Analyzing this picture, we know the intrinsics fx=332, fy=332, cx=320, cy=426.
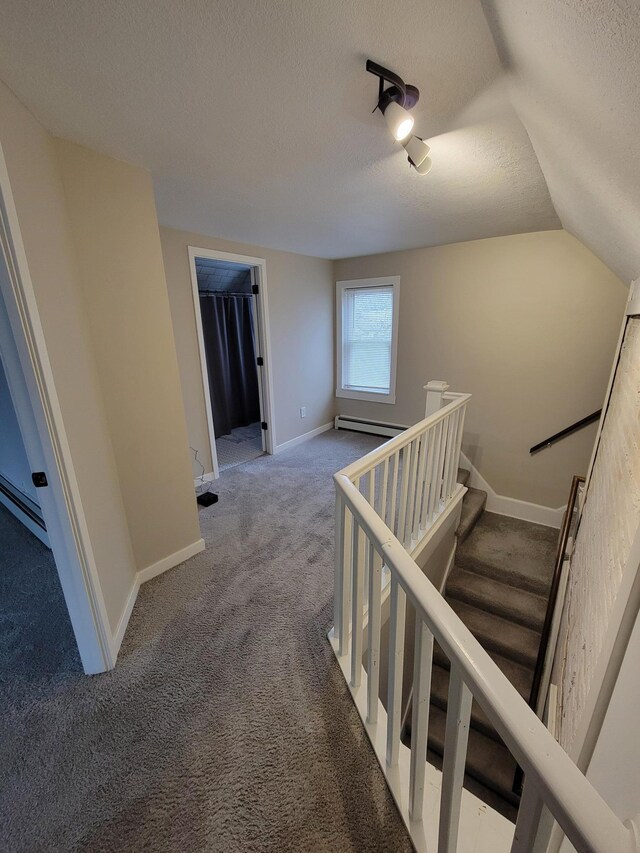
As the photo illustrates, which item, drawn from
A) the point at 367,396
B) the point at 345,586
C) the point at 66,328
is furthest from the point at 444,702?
the point at 66,328

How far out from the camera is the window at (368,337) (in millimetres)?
3996

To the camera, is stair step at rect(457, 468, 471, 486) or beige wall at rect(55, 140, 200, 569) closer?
beige wall at rect(55, 140, 200, 569)

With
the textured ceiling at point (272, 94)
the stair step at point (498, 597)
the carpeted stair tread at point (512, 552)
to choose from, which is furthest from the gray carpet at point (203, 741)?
the textured ceiling at point (272, 94)

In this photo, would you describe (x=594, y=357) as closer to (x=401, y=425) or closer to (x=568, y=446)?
(x=568, y=446)

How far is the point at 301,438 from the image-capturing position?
429 centimetres

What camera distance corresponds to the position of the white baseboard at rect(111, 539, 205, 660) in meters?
1.54

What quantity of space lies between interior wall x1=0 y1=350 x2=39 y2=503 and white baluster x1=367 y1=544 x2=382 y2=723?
2.20 m

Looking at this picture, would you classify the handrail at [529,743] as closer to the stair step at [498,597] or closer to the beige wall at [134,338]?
the beige wall at [134,338]

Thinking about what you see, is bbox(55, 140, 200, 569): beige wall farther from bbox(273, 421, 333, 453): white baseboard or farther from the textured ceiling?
bbox(273, 421, 333, 453): white baseboard

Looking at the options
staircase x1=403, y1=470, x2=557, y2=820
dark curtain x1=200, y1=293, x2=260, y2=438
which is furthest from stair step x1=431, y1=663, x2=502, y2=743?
dark curtain x1=200, y1=293, x2=260, y2=438

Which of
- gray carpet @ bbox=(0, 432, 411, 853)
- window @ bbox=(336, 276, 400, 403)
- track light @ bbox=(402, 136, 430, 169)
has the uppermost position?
track light @ bbox=(402, 136, 430, 169)

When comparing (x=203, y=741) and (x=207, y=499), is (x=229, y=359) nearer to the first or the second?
(x=207, y=499)

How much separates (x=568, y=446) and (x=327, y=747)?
320cm

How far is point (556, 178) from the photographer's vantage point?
1564mm
